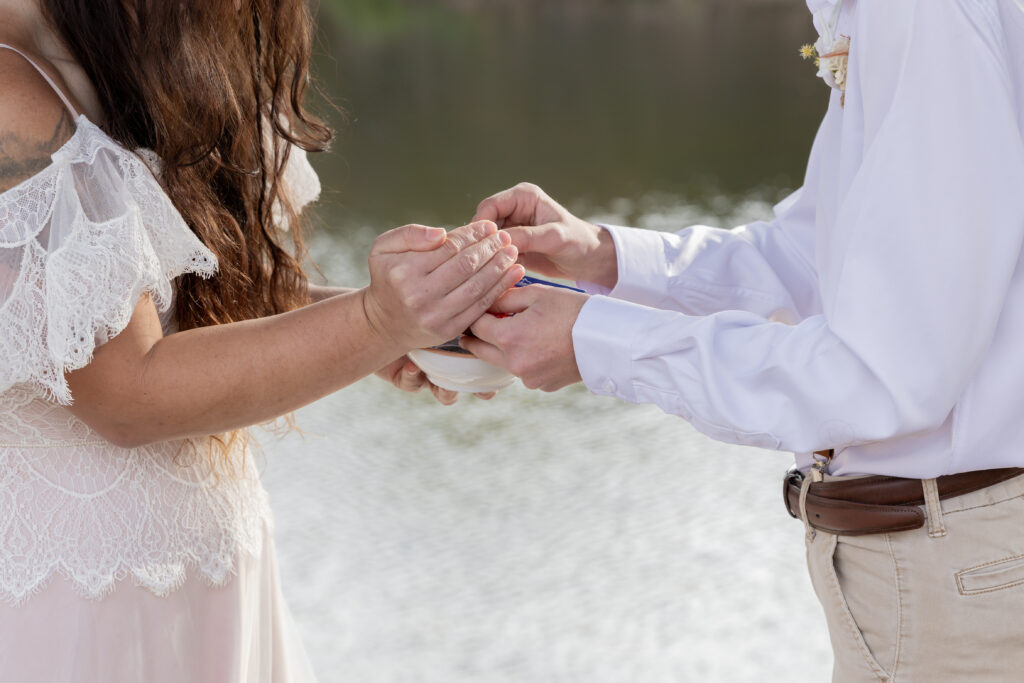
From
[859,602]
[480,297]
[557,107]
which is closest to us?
Answer: [859,602]

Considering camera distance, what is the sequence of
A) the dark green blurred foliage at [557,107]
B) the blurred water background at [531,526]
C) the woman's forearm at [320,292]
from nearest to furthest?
the woman's forearm at [320,292] → the blurred water background at [531,526] → the dark green blurred foliage at [557,107]

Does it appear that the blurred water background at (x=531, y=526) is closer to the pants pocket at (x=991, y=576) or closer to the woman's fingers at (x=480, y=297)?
the woman's fingers at (x=480, y=297)

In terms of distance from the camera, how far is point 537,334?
153cm

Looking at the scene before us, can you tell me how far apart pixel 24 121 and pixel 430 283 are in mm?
523

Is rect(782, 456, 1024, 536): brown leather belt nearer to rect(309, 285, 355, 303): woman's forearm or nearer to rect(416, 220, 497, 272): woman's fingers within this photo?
rect(416, 220, 497, 272): woman's fingers

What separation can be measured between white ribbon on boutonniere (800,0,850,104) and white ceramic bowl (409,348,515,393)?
610 millimetres

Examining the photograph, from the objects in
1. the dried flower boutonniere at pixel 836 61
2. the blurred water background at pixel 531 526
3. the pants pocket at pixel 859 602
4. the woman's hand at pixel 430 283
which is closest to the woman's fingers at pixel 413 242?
the woman's hand at pixel 430 283

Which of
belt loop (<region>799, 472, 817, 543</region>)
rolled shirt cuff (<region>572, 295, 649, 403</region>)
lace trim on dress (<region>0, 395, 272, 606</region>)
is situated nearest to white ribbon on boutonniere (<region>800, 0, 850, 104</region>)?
rolled shirt cuff (<region>572, 295, 649, 403</region>)

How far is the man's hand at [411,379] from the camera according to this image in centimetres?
188

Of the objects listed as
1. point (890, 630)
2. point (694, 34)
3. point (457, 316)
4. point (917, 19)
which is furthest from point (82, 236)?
point (694, 34)

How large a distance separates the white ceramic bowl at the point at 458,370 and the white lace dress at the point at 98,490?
0.31 metres

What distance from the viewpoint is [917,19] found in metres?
1.18

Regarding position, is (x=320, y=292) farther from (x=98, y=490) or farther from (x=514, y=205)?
(x=98, y=490)

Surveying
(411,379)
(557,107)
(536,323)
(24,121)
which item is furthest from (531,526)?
(557,107)
